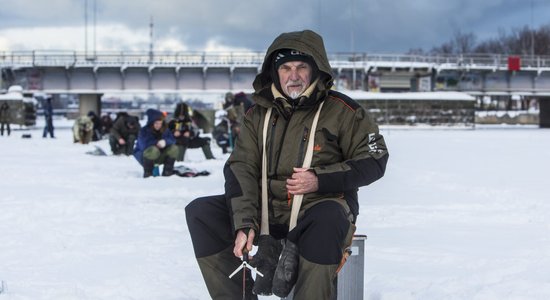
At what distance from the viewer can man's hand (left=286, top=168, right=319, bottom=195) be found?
343 cm

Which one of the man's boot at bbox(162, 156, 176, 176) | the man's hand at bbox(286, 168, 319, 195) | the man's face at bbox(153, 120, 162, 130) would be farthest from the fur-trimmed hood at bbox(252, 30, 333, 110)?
the man's boot at bbox(162, 156, 176, 176)

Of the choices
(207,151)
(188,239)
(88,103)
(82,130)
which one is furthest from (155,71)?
(188,239)

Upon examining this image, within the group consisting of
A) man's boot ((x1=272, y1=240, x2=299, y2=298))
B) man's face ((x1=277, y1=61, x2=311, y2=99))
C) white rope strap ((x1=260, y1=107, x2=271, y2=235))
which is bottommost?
man's boot ((x1=272, y1=240, x2=299, y2=298))

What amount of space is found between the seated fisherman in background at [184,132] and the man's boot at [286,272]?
12484 millimetres

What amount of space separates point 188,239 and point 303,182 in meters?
3.31

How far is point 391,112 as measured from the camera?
5150 centimetres

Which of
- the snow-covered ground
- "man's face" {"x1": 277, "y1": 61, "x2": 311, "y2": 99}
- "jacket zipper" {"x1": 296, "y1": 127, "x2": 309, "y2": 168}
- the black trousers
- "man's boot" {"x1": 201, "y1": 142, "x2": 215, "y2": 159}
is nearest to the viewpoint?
the black trousers

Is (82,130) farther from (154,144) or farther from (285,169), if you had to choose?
(285,169)

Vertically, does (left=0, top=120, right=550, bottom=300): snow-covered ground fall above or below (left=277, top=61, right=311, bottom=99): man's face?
below

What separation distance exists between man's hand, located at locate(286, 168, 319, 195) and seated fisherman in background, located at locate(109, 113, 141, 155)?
52.8 feet

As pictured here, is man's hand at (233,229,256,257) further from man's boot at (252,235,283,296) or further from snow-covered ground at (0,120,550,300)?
snow-covered ground at (0,120,550,300)

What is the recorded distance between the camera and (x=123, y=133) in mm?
19750

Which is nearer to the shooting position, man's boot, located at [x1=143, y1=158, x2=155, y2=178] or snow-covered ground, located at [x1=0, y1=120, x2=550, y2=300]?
snow-covered ground, located at [x1=0, y1=120, x2=550, y2=300]

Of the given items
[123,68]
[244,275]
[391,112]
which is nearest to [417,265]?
[244,275]
